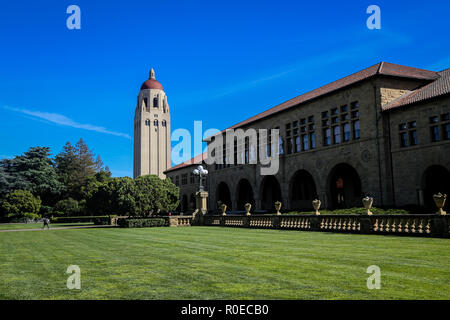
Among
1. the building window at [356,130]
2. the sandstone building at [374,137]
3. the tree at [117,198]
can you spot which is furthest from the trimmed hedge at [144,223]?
the building window at [356,130]

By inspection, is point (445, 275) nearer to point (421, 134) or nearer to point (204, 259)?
point (204, 259)

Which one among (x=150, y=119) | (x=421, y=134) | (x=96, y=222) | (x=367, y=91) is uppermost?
(x=150, y=119)

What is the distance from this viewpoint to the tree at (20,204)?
2714 inches

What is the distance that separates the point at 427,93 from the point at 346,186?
15.3m

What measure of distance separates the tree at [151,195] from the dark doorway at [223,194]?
16.5 meters

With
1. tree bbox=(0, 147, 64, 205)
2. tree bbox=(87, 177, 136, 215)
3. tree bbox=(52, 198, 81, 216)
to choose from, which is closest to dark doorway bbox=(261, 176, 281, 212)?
tree bbox=(87, 177, 136, 215)

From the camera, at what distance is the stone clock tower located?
130625 mm

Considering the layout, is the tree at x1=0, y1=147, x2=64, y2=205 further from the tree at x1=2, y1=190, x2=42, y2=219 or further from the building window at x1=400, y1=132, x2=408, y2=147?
the building window at x1=400, y1=132, x2=408, y2=147

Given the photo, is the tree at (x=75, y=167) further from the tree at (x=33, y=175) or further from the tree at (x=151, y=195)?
the tree at (x=151, y=195)

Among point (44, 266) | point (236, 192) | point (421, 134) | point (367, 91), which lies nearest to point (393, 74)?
point (367, 91)

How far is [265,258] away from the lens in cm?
1030

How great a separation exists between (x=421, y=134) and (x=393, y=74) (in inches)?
261

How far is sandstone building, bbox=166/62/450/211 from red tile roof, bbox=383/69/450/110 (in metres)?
0.10

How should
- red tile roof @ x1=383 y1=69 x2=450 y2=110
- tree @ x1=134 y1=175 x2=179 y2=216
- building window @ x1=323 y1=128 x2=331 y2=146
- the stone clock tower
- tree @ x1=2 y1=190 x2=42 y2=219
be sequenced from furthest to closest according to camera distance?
the stone clock tower, tree @ x1=2 y1=190 x2=42 y2=219, tree @ x1=134 y1=175 x2=179 y2=216, building window @ x1=323 y1=128 x2=331 y2=146, red tile roof @ x1=383 y1=69 x2=450 y2=110
